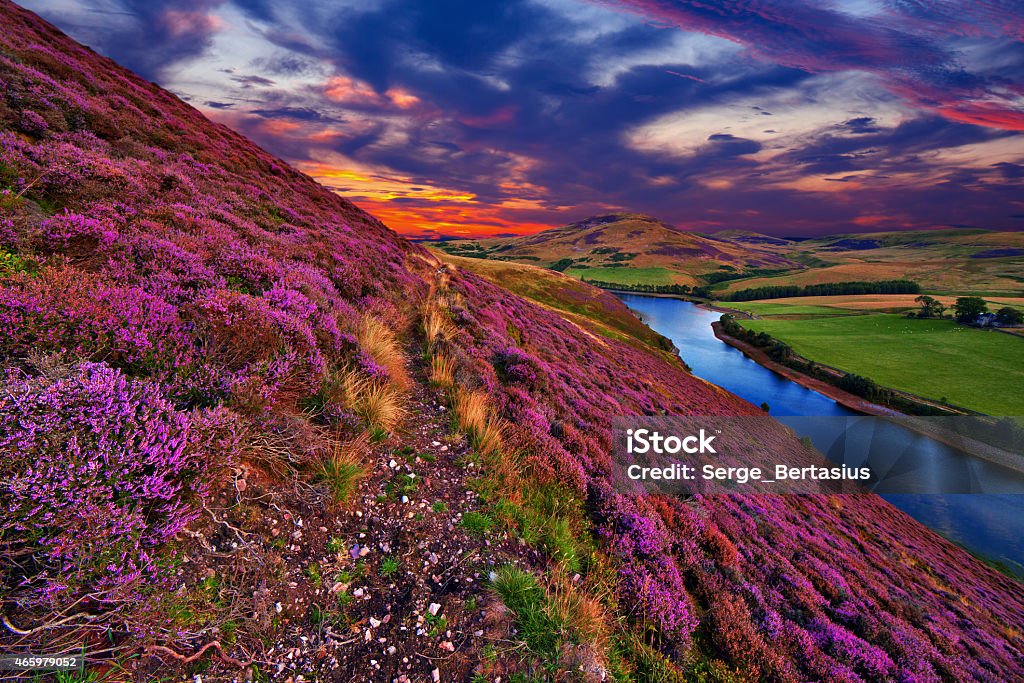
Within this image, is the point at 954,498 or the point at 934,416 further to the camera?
the point at 934,416

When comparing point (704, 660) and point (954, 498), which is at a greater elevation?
point (704, 660)

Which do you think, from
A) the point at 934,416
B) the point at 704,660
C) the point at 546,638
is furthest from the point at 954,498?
the point at 546,638

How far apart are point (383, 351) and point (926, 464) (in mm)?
82228

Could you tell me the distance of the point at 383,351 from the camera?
8148 millimetres

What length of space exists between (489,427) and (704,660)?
471 centimetres

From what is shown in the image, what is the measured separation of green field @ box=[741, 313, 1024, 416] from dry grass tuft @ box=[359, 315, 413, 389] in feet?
357

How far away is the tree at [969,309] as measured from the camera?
113 meters

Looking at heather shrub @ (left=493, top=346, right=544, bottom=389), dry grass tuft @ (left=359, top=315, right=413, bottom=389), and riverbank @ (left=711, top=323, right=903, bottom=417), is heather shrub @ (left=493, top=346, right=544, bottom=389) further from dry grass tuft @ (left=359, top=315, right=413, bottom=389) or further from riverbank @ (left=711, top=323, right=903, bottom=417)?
riverbank @ (left=711, top=323, right=903, bottom=417)

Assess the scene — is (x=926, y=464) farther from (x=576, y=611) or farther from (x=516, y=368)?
(x=576, y=611)

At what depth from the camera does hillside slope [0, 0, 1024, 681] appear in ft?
9.98

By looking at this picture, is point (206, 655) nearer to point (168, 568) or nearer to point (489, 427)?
point (168, 568)

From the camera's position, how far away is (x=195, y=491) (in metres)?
3.67

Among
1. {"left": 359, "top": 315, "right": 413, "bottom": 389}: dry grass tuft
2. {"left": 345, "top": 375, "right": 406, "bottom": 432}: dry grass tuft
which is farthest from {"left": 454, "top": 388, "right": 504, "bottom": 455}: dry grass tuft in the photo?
{"left": 359, "top": 315, "right": 413, "bottom": 389}: dry grass tuft

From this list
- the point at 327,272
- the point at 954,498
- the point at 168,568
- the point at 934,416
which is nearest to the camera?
the point at 168,568
